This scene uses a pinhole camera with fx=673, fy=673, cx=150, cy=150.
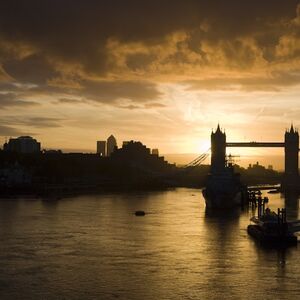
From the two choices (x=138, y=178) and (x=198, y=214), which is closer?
(x=198, y=214)

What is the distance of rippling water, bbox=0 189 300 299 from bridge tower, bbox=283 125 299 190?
99158 millimetres

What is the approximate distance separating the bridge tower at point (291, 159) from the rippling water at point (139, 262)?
99.2 meters

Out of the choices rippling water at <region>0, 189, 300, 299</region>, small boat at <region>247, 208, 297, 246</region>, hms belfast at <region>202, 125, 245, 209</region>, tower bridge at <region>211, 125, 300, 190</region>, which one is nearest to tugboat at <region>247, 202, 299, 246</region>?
small boat at <region>247, 208, 297, 246</region>

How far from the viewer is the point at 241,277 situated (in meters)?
31.8

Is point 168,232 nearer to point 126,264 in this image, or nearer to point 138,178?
point 126,264

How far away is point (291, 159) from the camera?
166875mm

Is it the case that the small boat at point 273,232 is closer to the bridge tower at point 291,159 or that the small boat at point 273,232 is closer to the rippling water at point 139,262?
the rippling water at point 139,262

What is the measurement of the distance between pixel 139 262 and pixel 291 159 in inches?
5371

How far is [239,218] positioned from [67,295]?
38002mm

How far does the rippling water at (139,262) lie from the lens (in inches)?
1142

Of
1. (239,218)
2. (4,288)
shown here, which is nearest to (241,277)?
(4,288)

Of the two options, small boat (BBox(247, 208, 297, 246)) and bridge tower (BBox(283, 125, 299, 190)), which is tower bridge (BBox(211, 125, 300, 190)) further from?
small boat (BBox(247, 208, 297, 246))

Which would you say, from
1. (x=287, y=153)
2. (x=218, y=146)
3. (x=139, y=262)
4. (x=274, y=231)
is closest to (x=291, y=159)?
(x=287, y=153)

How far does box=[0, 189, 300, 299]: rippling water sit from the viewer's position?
1142 inches
